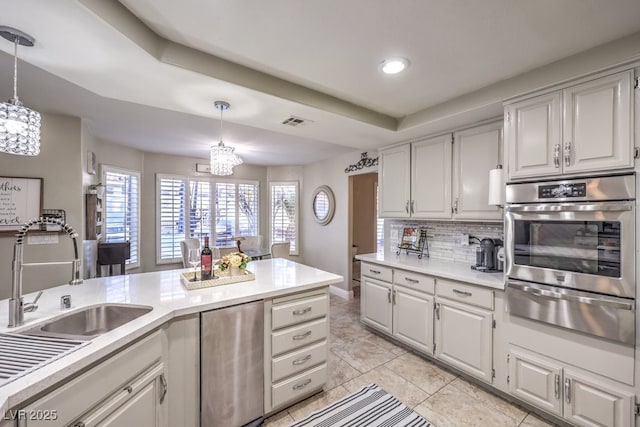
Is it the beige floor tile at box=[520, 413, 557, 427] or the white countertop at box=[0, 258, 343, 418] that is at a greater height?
the white countertop at box=[0, 258, 343, 418]

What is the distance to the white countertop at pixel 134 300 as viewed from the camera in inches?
36.1

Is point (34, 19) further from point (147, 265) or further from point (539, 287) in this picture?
point (147, 265)

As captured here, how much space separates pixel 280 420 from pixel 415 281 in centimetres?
167

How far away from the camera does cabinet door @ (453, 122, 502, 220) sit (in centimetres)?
245

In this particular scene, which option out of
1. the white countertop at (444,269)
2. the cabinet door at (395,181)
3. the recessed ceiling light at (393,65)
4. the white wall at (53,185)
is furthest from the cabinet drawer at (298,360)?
the white wall at (53,185)

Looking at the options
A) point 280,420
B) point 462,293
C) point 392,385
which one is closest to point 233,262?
point 280,420

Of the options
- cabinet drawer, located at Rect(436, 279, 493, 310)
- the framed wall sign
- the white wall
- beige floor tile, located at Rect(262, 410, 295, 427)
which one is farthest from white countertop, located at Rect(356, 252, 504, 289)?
the framed wall sign

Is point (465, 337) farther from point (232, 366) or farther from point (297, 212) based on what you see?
point (297, 212)

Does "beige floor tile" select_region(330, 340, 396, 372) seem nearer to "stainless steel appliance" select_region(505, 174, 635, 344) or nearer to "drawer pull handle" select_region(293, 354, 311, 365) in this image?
"drawer pull handle" select_region(293, 354, 311, 365)

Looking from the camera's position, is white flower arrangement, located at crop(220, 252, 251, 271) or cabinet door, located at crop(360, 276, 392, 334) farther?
cabinet door, located at crop(360, 276, 392, 334)

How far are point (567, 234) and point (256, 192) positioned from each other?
5192 mm

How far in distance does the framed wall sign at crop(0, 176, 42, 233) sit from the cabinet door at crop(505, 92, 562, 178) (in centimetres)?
460

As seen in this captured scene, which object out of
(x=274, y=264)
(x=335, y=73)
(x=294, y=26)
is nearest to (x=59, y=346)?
(x=274, y=264)

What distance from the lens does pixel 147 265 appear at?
4.77 metres
